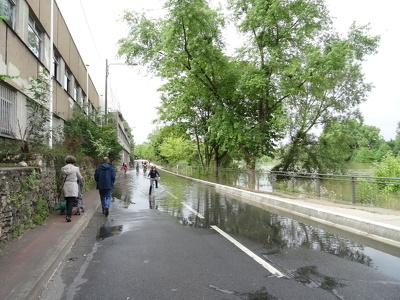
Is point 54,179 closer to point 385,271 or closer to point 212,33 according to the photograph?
point 385,271

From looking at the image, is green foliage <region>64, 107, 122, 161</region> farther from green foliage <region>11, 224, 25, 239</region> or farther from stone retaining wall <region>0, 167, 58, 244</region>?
green foliage <region>11, 224, 25, 239</region>

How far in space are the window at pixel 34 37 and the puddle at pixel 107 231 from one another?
7.61m

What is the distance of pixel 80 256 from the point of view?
5387mm

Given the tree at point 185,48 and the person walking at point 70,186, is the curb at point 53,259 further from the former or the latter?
the tree at point 185,48

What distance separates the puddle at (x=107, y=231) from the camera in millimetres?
6839

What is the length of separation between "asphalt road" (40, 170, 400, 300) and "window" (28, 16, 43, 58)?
772 cm

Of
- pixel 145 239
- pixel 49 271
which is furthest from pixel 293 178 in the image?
pixel 49 271

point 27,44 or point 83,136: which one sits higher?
point 27,44

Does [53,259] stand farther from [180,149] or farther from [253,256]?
[180,149]

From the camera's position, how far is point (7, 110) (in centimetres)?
930

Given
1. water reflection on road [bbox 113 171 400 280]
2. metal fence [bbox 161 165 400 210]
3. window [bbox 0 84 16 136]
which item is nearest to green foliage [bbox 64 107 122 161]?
window [bbox 0 84 16 136]

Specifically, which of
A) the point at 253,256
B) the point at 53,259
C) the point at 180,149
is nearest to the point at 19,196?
the point at 53,259

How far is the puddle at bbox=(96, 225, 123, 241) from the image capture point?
269 inches

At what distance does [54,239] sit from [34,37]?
30.1ft
